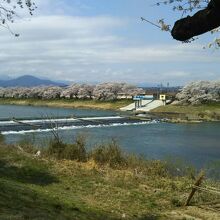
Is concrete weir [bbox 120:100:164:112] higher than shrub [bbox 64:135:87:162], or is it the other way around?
shrub [bbox 64:135:87:162]

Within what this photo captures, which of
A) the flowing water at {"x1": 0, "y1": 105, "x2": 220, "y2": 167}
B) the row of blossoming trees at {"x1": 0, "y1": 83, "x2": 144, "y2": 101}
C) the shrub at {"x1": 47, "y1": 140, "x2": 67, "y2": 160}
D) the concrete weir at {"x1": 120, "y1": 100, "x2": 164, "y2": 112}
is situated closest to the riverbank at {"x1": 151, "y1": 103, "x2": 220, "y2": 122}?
the concrete weir at {"x1": 120, "y1": 100, "x2": 164, "y2": 112}

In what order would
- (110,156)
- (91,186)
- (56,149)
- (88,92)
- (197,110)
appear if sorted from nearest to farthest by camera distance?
1. (91,186)
2. (110,156)
3. (56,149)
4. (197,110)
5. (88,92)

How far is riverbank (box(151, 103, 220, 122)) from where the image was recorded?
63375 mm

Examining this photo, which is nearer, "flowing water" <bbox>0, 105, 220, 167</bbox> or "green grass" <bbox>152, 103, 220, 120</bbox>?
"flowing water" <bbox>0, 105, 220, 167</bbox>

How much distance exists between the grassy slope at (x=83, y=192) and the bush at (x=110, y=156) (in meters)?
0.82

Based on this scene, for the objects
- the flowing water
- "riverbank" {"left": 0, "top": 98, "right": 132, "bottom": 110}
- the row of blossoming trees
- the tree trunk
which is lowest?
the flowing water

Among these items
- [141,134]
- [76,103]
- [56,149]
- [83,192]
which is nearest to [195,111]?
[76,103]

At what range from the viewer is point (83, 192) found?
1060 cm

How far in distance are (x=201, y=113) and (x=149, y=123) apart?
14.2 meters

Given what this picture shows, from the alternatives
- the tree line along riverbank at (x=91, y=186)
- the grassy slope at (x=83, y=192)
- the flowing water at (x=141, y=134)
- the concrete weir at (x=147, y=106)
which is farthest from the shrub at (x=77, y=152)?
the concrete weir at (x=147, y=106)

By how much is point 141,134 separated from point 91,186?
105 ft

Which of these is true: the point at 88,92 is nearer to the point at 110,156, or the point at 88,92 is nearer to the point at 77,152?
the point at 77,152

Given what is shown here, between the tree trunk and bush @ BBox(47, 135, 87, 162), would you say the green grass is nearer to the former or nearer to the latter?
bush @ BBox(47, 135, 87, 162)

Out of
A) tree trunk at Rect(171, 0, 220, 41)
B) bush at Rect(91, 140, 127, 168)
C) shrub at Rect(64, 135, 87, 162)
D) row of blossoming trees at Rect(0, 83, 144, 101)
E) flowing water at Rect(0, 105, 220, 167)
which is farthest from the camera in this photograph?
row of blossoming trees at Rect(0, 83, 144, 101)
